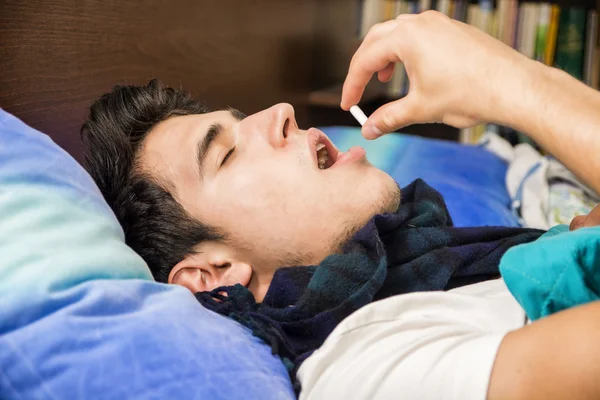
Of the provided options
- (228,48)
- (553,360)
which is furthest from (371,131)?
(228,48)

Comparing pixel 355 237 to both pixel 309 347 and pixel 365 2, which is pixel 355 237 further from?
pixel 365 2

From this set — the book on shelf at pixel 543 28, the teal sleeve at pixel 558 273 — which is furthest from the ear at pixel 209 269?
the book on shelf at pixel 543 28

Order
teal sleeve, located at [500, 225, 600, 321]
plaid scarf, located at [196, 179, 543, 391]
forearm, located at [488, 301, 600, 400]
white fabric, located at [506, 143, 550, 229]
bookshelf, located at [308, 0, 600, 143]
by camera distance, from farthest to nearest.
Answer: bookshelf, located at [308, 0, 600, 143] → white fabric, located at [506, 143, 550, 229] → plaid scarf, located at [196, 179, 543, 391] → teal sleeve, located at [500, 225, 600, 321] → forearm, located at [488, 301, 600, 400]

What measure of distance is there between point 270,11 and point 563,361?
166 centimetres

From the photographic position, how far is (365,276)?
853 millimetres

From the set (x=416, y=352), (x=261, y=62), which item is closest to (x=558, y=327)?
(x=416, y=352)

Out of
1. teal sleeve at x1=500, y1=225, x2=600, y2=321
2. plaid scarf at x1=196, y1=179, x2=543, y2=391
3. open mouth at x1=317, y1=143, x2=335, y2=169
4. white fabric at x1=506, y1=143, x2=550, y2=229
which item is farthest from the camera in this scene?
white fabric at x1=506, y1=143, x2=550, y2=229

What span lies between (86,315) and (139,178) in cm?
41

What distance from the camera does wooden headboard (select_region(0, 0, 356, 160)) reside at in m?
0.96

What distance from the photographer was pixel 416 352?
66 centimetres

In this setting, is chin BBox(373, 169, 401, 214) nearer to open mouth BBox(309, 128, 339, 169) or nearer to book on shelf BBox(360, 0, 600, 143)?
open mouth BBox(309, 128, 339, 169)

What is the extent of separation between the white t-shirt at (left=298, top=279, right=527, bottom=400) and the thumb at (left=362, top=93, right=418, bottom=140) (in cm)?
24

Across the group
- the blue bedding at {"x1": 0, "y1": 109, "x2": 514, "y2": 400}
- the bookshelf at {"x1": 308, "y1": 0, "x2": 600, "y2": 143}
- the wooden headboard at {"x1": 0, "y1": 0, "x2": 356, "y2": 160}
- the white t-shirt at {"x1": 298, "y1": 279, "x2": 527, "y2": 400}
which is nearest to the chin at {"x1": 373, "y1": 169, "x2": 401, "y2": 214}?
the white t-shirt at {"x1": 298, "y1": 279, "x2": 527, "y2": 400}

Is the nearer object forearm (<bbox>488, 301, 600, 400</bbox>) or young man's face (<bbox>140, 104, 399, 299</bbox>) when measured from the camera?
forearm (<bbox>488, 301, 600, 400</bbox>)
